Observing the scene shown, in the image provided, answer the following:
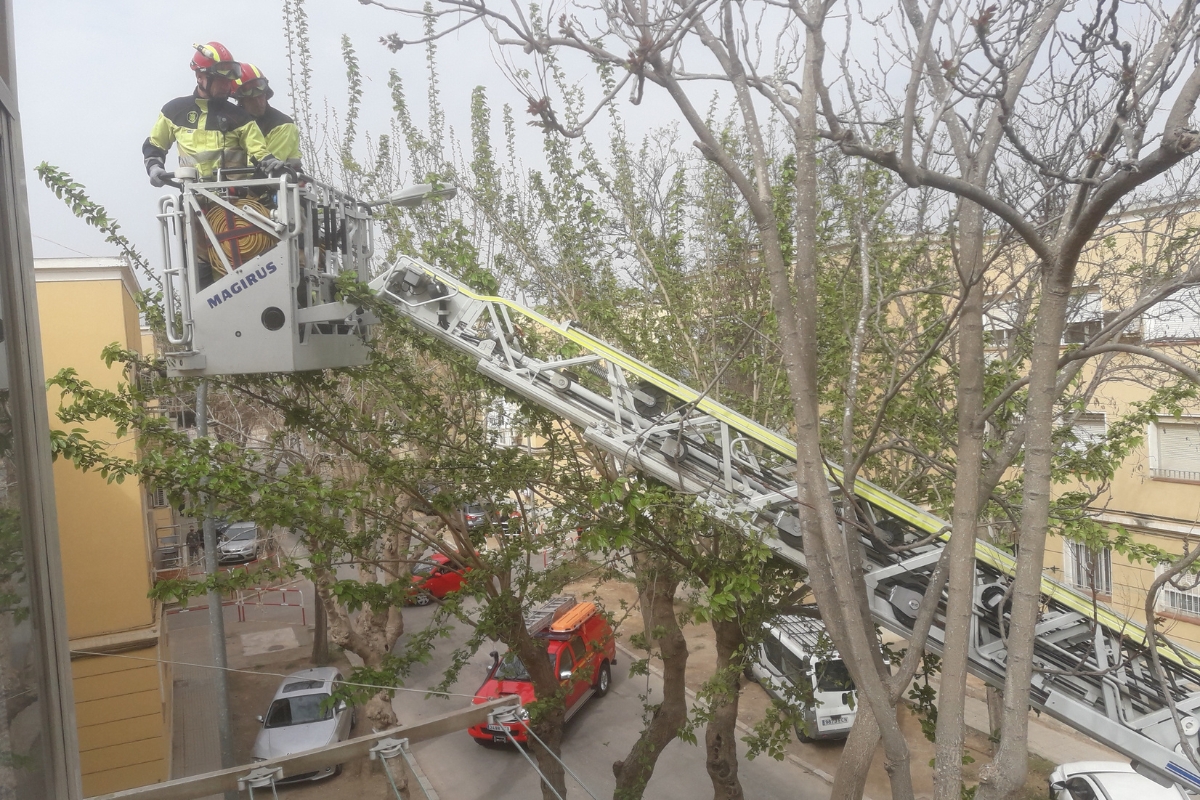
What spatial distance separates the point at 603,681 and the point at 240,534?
15948 millimetres

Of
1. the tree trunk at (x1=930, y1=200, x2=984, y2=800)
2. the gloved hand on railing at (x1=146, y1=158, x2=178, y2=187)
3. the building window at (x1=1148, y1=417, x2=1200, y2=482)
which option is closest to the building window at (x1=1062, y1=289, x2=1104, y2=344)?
the building window at (x1=1148, y1=417, x2=1200, y2=482)

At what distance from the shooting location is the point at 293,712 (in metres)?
12.6

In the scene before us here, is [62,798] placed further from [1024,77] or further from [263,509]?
[1024,77]

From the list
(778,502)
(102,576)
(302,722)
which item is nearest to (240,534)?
(302,722)

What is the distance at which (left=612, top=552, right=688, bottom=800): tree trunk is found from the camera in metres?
8.23

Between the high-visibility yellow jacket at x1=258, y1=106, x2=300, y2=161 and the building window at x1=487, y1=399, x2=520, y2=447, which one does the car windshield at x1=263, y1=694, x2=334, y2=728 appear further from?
the high-visibility yellow jacket at x1=258, y1=106, x2=300, y2=161

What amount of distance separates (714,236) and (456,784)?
9.13 metres

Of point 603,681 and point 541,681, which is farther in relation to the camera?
point 603,681

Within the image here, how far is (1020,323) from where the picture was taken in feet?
22.6

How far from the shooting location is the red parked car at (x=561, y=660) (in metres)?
12.7

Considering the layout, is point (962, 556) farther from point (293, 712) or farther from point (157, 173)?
point (293, 712)

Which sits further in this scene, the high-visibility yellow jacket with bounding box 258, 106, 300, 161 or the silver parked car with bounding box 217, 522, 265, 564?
the silver parked car with bounding box 217, 522, 265, 564

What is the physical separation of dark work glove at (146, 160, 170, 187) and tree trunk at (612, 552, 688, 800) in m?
5.42

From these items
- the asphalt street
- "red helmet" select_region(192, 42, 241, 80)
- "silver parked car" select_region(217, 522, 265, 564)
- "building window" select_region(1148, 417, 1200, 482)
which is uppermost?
"red helmet" select_region(192, 42, 241, 80)
